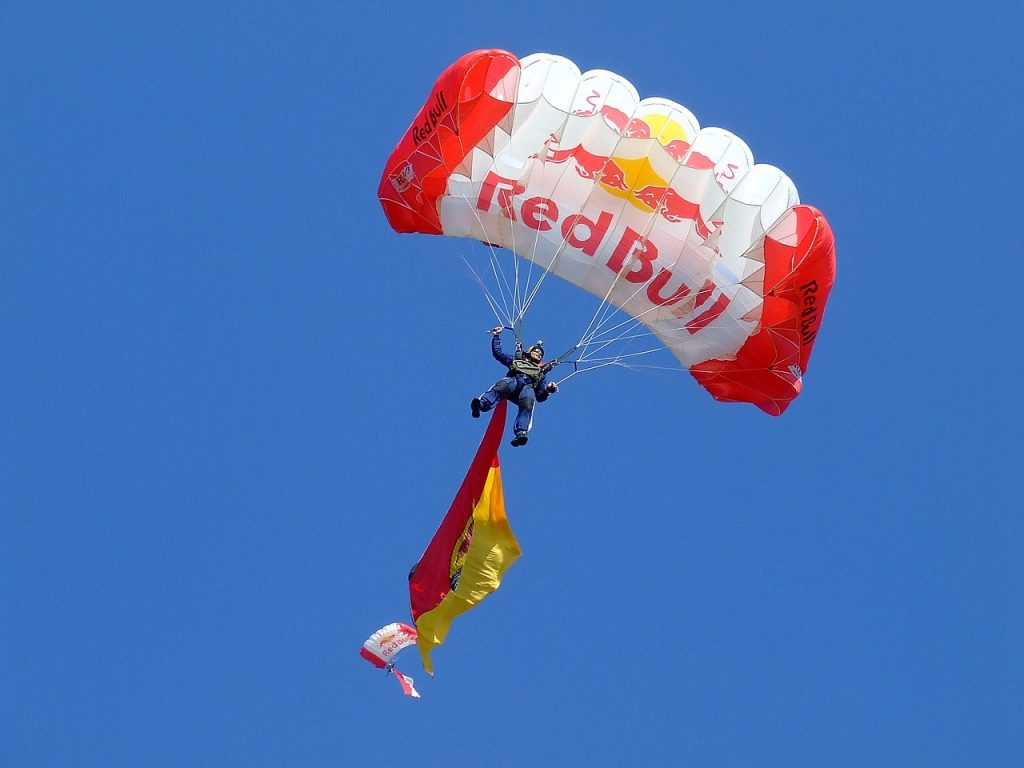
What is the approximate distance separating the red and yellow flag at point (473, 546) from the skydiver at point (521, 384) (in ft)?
3.08

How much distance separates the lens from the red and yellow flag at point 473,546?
898 inches

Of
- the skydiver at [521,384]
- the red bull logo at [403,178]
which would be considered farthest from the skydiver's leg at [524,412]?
the red bull logo at [403,178]

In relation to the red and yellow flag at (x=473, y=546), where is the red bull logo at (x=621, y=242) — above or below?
above

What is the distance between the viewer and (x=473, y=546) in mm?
22812

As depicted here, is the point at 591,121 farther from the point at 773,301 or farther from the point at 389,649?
the point at 389,649

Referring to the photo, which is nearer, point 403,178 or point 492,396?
point 492,396

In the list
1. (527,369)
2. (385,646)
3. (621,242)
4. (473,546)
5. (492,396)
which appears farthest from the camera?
(385,646)

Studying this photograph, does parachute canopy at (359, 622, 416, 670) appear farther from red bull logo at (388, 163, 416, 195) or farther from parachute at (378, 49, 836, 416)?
red bull logo at (388, 163, 416, 195)

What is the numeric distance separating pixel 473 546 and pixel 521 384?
7.28ft

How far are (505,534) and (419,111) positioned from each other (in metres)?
5.31

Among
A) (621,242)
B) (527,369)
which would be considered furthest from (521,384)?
(621,242)

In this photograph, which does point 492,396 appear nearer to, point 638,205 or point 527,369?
point 527,369

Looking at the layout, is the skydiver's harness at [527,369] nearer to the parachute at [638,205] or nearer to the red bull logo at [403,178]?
the parachute at [638,205]

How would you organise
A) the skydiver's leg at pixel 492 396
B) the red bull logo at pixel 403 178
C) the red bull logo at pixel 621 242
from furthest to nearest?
1. the red bull logo at pixel 403 178
2. the red bull logo at pixel 621 242
3. the skydiver's leg at pixel 492 396
